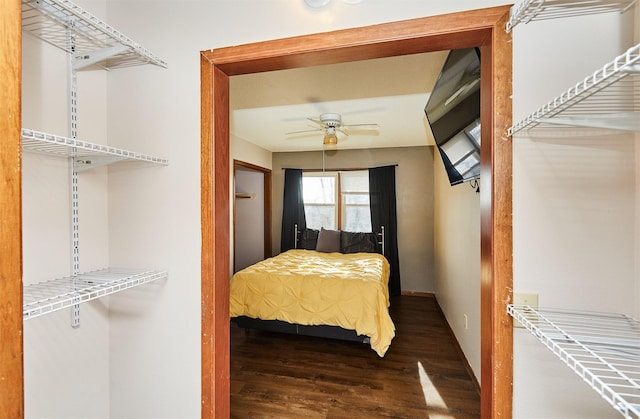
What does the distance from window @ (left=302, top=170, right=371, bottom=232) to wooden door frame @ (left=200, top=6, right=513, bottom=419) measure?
4.27m

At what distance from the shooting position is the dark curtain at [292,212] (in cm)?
557

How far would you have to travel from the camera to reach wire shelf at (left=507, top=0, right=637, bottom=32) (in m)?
0.80

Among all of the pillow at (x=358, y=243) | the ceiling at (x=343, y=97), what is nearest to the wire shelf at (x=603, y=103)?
the ceiling at (x=343, y=97)

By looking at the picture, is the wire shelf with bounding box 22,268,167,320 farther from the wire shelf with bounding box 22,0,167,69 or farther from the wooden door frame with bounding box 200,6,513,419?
the wire shelf with bounding box 22,0,167,69

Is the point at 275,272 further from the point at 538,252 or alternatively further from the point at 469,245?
the point at 538,252

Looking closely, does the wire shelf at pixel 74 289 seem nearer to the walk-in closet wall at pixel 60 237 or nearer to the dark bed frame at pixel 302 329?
the walk-in closet wall at pixel 60 237

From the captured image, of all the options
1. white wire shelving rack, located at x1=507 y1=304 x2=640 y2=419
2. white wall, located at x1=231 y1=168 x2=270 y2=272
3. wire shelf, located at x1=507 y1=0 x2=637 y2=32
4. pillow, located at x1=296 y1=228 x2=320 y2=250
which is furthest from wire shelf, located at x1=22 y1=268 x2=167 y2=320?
white wall, located at x1=231 y1=168 x2=270 y2=272

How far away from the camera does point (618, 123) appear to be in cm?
66

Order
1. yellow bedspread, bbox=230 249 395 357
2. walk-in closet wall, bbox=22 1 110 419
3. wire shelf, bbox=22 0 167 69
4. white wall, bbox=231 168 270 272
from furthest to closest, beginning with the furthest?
white wall, bbox=231 168 270 272
yellow bedspread, bbox=230 249 395 357
walk-in closet wall, bbox=22 1 110 419
wire shelf, bbox=22 0 167 69

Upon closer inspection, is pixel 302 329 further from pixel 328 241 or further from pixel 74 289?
pixel 74 289

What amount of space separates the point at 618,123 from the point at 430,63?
1.70 m

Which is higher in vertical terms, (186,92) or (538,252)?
(186,92)

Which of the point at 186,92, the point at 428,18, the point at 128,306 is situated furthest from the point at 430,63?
the point at 128,306

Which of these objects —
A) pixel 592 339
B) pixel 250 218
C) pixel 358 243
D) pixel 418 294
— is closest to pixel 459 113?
pixel 592 339
